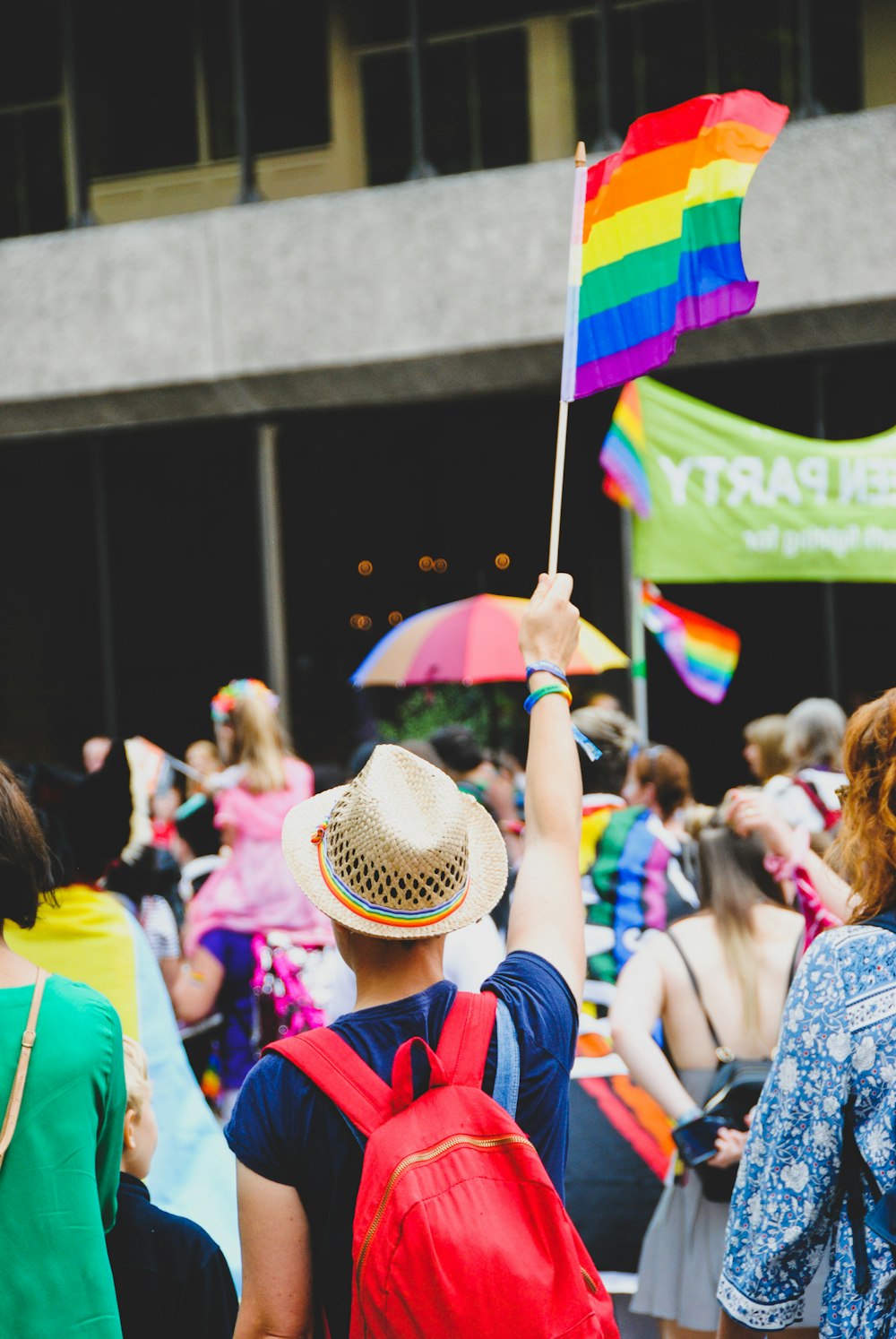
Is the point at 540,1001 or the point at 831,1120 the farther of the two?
the point at 831,1120

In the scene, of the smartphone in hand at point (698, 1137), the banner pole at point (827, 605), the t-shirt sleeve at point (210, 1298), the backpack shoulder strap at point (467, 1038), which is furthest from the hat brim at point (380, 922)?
the banner pole at point (827, 605)

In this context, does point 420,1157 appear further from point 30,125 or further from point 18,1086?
point 30,125

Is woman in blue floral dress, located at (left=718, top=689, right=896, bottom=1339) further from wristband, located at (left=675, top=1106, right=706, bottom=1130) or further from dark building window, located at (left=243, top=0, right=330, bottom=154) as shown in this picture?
dark building window, located at (left=243, top=0, right=330, bottom=154)

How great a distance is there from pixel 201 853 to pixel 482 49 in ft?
22.2

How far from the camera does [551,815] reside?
229 centimetres

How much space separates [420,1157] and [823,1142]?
2.69 feet

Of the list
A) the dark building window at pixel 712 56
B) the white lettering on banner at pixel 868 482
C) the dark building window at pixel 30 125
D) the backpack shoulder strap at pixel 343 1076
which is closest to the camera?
the backpack shoulder strap at pixel 343 1076

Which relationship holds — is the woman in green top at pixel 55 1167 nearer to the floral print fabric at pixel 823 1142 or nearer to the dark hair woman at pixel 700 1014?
the floral print fabric at pixel 823 1142

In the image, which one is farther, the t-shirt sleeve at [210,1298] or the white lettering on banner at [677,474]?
the white lettering on banner at [677,474]

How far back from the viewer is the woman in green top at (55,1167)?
214cm

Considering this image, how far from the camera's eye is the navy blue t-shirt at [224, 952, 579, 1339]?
6.16 ft

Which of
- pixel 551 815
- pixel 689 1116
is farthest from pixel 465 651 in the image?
pixel 551 815

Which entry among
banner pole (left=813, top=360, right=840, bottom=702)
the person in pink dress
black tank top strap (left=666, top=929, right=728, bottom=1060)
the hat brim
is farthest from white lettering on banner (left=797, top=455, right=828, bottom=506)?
banner pole (left=813, top=360, right=840, bottom=702)

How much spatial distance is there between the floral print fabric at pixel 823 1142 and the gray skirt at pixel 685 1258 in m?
1.47
